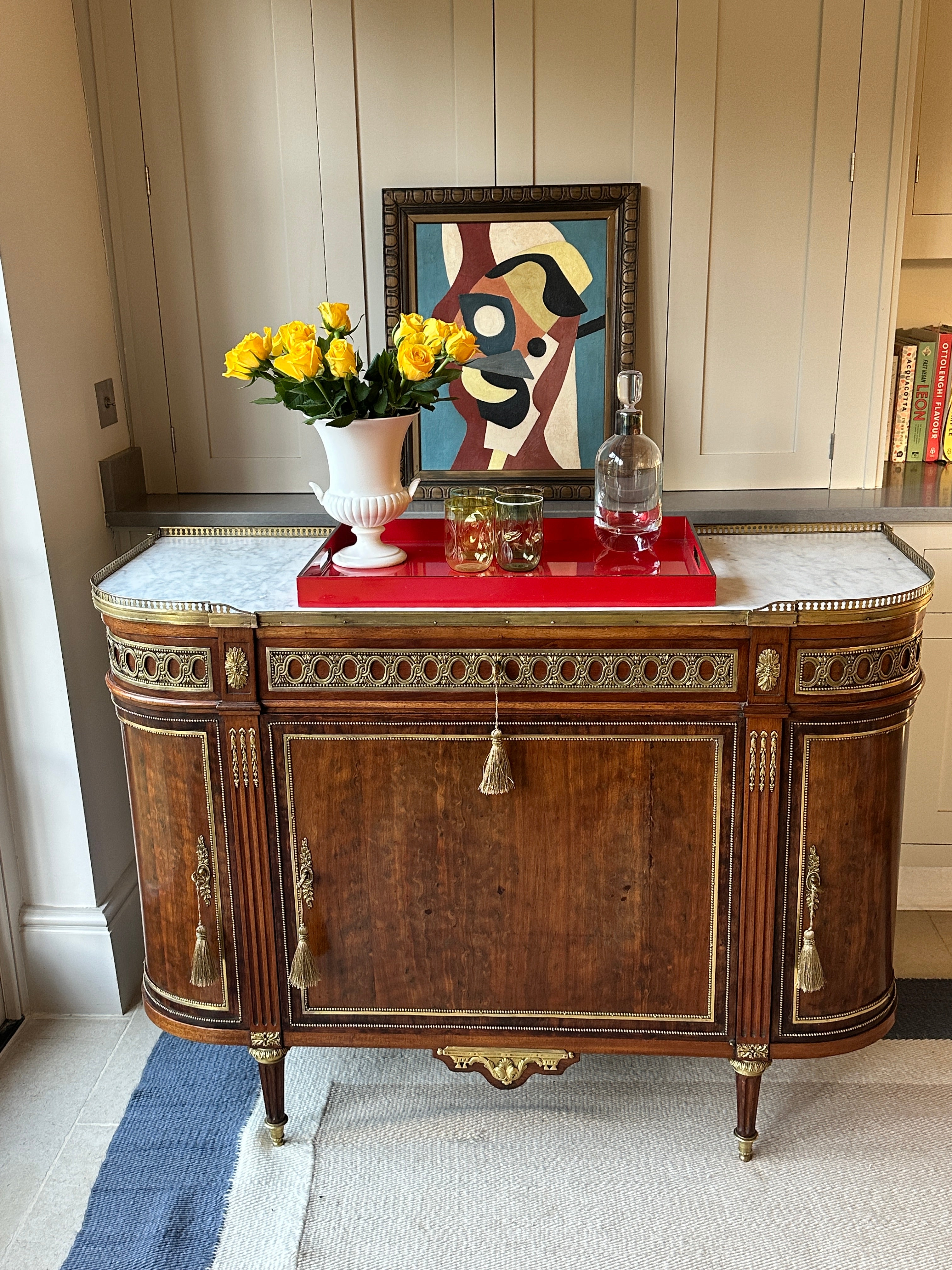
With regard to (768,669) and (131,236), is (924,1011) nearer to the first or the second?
(768,669)

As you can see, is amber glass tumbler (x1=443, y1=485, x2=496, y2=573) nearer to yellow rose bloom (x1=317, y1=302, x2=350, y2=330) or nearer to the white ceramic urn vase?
the white ceramic urn vase

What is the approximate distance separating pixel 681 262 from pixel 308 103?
0.89 meters

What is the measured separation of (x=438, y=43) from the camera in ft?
7.95

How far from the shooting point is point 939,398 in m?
2.71

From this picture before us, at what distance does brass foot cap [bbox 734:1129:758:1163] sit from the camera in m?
2.11

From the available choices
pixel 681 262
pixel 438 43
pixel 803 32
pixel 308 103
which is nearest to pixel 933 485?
pixel 681 262

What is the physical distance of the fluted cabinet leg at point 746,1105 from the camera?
2.08 metres

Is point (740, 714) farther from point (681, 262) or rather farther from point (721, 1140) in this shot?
point (681, 262)

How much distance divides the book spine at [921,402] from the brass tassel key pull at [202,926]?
191 centimetres

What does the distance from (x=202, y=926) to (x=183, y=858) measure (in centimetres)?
13

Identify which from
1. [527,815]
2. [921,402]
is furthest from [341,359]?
[921,402]

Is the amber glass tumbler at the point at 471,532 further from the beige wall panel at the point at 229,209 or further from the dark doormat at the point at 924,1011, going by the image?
the dark doormat at the point at 924,1011

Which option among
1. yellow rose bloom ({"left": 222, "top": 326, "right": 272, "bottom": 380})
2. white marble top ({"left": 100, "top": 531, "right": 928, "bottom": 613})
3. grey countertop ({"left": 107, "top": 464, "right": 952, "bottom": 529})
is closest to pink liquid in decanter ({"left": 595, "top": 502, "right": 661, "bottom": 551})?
white marble top ({"left": 100, "top": 531, "right": 928, "bottom": 613})

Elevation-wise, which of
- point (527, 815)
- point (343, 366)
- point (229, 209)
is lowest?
point (527, 815)
